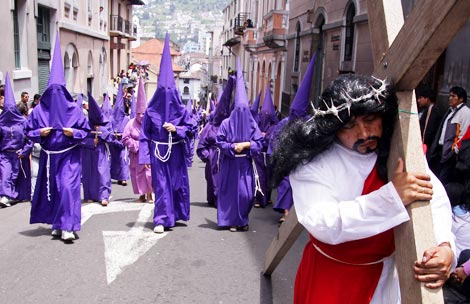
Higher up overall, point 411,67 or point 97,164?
point 411,67

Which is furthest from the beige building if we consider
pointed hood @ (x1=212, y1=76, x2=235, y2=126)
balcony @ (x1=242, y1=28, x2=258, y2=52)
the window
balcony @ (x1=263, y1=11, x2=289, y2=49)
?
balcony @ (x1=263, y1=11, x2=289, y2=49)

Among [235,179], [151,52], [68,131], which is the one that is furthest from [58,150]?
[151,52]

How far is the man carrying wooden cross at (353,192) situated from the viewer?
6.78ft

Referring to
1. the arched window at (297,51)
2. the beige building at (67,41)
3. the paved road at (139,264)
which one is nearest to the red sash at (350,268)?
the paved road at (139,264)

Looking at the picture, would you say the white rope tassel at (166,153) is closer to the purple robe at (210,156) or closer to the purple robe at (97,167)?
the purple robe at (210,156)

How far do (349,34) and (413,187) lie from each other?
12.7m

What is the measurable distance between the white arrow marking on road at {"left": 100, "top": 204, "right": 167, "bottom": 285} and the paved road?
10mm

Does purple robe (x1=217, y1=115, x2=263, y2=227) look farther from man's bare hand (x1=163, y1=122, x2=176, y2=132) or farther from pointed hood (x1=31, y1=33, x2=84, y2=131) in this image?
pointed hood (x1=31, y1=33, x2=84, y2=131)

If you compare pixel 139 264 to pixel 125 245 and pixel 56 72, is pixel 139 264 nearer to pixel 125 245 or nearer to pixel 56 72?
pixel 125 245

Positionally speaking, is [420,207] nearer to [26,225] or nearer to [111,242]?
[111,242]

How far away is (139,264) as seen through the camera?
557cm

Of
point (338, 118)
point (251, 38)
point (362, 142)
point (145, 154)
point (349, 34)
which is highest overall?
point (251, 38)

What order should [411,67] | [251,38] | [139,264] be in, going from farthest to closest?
1. [251,38]
2. [139,264]
3. [411,67]

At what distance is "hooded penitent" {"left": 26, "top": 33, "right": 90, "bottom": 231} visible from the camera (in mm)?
6312
